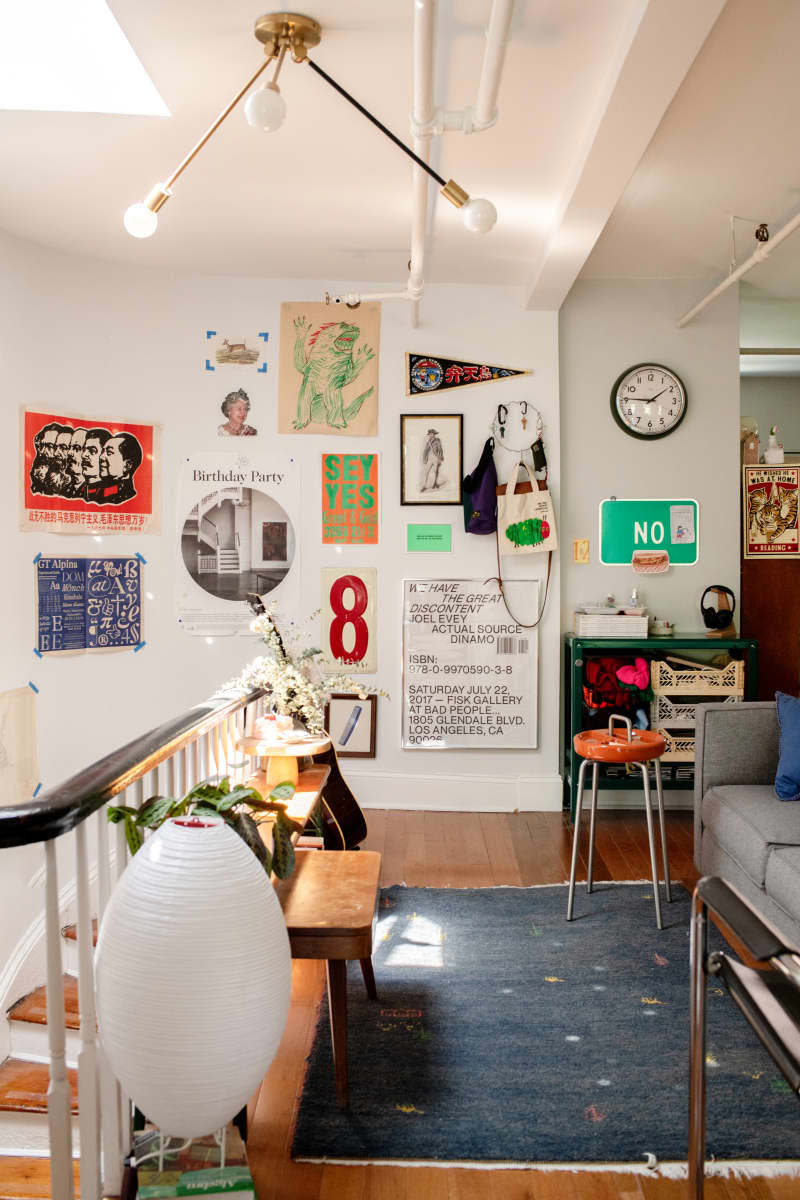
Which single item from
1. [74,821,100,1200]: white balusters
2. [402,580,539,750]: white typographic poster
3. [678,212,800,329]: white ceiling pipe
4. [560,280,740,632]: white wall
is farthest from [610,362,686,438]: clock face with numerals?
[74,821,100,1200]: white balusters

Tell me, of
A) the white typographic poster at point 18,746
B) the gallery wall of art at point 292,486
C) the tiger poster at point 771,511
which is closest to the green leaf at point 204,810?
the white typographic poster at point 18,746

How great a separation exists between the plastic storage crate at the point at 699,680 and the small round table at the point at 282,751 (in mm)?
2209

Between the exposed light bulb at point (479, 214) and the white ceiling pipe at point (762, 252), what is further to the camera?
the white ceiling pipe at point (762, 252)

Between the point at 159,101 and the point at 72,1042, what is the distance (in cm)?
297

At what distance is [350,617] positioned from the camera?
4645 millimetres

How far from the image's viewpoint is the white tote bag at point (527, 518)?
4.54 meters

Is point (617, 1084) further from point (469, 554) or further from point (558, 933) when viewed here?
point (469, 554)

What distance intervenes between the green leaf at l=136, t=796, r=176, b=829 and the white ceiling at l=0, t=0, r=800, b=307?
2014 millimetres

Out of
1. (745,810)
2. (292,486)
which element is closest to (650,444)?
(292,486)

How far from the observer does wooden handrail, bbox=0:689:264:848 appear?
1271mm

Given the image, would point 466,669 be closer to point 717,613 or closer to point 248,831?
point 717,613

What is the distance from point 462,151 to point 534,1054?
2.87 meters

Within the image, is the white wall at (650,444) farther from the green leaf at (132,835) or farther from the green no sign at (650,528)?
the green leaf at (132,835)

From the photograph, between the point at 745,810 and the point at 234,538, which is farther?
the point at 234,538
